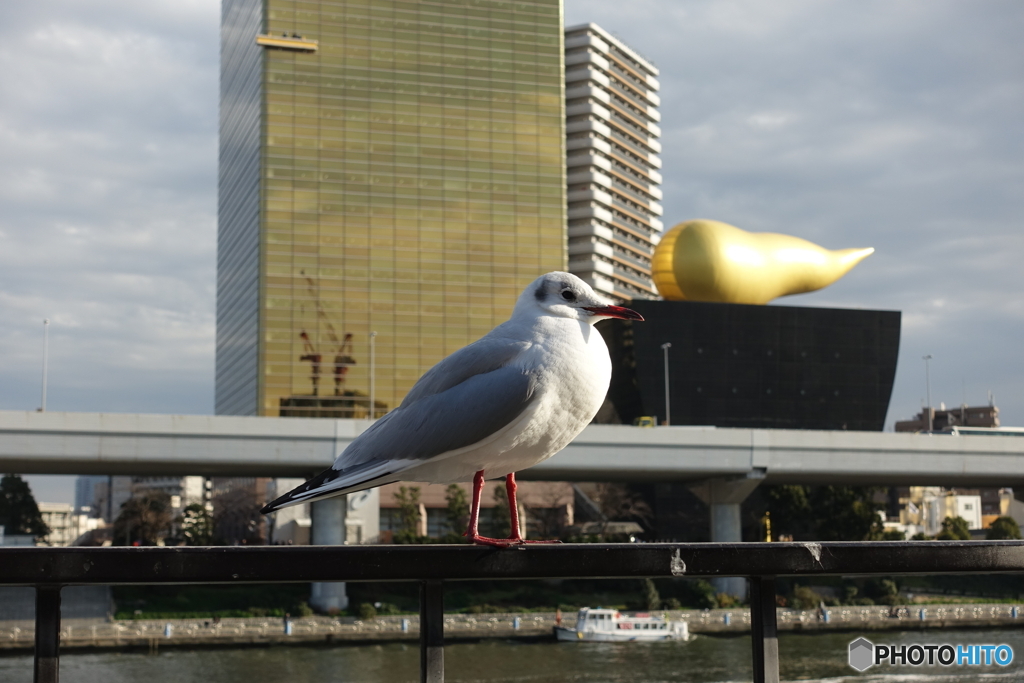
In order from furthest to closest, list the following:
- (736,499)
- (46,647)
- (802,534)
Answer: (802,534) < (736,499) < (46,647)

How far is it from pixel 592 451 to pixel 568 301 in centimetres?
3638

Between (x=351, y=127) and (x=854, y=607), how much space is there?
62.9 m

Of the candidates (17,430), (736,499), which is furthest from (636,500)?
(17,430)

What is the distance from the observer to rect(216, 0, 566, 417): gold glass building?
85.8m

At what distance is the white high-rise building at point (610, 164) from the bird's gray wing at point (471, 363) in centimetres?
9626

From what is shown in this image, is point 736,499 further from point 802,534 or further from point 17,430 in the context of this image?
point 17,430

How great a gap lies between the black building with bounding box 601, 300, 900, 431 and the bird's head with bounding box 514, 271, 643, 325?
178ft

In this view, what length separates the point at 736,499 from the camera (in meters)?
43.8

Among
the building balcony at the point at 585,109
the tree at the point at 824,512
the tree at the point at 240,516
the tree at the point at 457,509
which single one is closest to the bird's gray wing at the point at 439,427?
the tree at the point at 457,509

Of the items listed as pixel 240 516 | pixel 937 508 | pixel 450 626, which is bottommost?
pixel 450 626

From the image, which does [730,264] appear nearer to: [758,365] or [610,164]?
[758,365]

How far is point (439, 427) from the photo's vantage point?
3408mm

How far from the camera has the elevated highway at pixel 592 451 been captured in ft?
117

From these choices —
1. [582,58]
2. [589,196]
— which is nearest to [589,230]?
[589,196]
